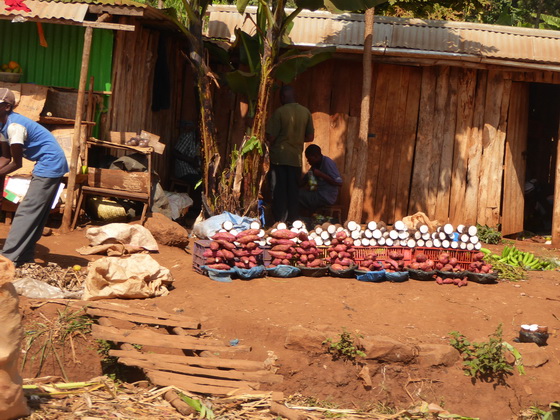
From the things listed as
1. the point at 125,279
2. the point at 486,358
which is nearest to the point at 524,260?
the point at 486,358

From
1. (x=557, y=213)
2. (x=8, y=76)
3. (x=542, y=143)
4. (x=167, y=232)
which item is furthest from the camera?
(x=542, y=143)

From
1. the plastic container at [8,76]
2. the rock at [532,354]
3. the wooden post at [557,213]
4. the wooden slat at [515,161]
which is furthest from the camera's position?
the wooden slat at [515,161]

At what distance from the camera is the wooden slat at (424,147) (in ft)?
42.5

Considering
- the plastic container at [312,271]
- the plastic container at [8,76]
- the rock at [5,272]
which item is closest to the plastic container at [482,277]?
the plastic container at [312,271]

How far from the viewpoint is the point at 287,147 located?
11.8 metres

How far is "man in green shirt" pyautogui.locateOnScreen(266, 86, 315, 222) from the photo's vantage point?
38.4 ft

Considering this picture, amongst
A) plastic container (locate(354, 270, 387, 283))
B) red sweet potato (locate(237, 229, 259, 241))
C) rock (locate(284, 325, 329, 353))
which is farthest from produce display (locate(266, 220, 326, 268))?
rock (locate(284, 325, 329, 353))

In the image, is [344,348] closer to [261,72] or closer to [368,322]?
[368,322]

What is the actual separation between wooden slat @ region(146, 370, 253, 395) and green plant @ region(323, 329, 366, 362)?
134 cm

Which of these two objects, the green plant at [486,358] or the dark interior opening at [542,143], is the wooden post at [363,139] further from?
the dark interior opening at [542,143]

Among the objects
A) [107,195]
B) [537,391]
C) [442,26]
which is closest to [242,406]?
[537,391]

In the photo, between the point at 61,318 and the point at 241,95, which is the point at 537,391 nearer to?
the point at 61,318

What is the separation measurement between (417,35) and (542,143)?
4869 mm

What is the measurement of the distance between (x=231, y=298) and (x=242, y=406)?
97.8 inches
